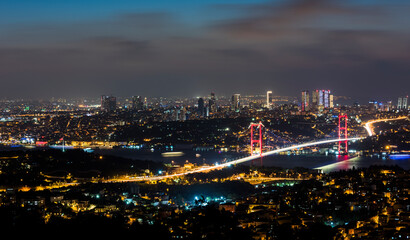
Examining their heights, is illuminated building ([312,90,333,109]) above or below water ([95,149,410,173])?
above

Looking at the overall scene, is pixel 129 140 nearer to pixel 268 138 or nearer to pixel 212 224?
pixel 268 138

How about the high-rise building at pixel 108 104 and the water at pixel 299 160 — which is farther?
the high-rise building at pixel 108 104

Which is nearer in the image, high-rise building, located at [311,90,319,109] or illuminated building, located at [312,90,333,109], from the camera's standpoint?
high-rise building, located at [311,90,319,109]

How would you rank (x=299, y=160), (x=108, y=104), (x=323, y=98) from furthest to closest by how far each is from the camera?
(x=108, y=104) < (x=323, y=98) < (x=299, y=160)

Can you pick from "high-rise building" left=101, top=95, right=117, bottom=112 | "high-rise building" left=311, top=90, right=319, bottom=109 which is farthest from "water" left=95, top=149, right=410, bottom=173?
"high-rise building" left=101, top=95, right=117, bottom=112

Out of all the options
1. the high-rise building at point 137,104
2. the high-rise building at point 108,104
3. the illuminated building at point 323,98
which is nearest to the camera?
the illuminated building at point 323,98

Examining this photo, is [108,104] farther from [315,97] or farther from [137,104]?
[315,97]

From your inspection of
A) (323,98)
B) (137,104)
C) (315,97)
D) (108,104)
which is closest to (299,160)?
(323,98)

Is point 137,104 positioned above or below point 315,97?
below

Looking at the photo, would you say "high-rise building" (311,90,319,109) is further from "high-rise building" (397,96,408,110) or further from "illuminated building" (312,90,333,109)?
"high-rise building" (397,96,408,110)

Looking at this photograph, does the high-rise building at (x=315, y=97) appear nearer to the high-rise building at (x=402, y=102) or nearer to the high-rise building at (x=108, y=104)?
the high-rise building at (x=402, y=102)

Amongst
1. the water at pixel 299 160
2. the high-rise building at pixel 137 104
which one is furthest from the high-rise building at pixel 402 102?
the water at pixel 299 160
